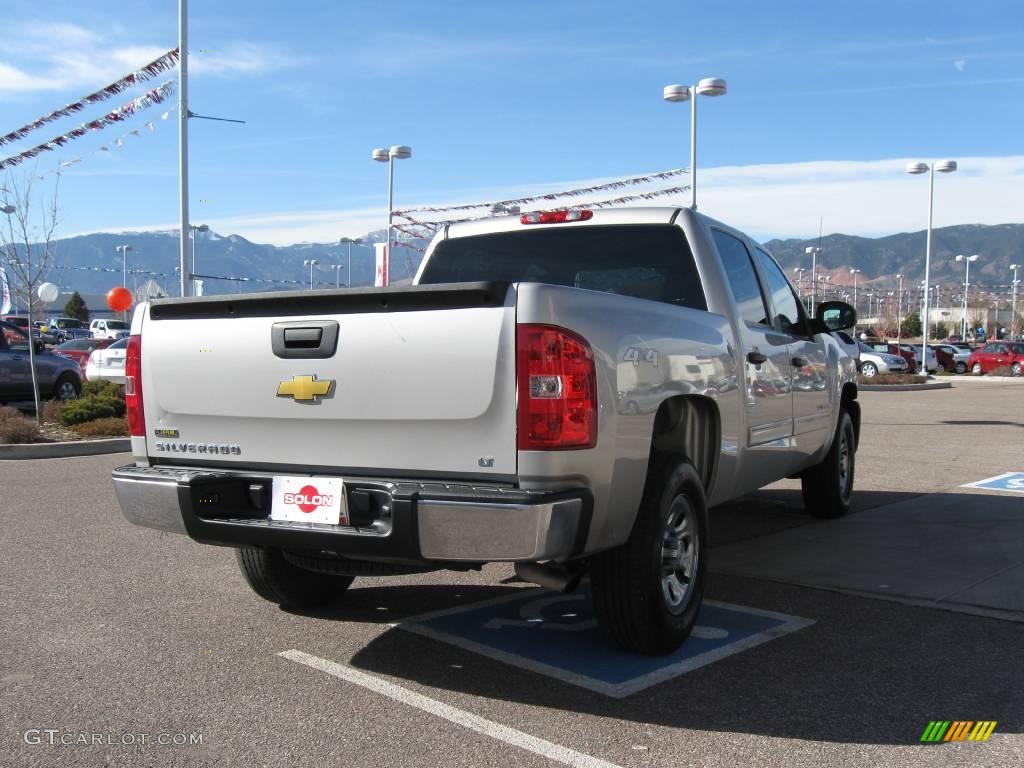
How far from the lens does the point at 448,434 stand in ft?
12.2

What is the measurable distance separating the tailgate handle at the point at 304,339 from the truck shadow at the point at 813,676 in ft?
4.44

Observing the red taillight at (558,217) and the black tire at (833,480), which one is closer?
the red taillight at (558,217)

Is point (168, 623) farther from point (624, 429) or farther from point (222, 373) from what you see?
point (624, 429)

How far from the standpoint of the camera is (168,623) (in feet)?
16.2

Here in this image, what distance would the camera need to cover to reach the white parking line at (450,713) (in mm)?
3365

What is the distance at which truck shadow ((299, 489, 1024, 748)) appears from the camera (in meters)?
3.70

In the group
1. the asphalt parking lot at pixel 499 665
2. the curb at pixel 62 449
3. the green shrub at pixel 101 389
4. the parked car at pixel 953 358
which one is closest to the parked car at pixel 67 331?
the green shrub at pixel 101 389

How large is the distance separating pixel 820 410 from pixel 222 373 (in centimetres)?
432

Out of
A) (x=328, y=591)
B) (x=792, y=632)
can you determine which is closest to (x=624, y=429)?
(x=792, y=632)

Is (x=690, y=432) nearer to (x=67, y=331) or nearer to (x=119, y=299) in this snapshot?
(x=119, y=299)

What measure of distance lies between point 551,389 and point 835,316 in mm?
4112

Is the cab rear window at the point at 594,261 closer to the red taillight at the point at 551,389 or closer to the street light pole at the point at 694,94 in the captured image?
the red taillight at the point at 551,389

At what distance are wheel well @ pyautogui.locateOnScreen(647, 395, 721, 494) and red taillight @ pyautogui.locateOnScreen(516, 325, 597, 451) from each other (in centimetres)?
73

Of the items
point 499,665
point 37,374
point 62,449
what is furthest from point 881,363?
point 499,665
